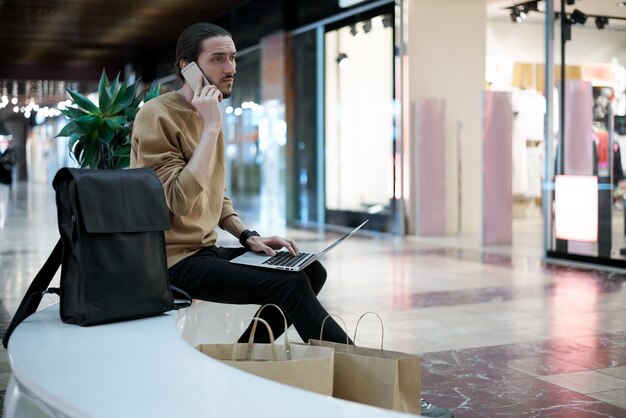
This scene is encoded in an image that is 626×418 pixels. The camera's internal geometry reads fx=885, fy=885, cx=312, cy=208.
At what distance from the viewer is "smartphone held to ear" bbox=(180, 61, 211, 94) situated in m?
2.72

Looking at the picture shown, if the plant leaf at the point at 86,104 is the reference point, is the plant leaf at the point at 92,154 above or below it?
below

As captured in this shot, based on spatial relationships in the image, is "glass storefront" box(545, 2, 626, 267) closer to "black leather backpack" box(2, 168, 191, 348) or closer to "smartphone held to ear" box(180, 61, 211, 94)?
"smartphone held to ear" box(180, 61, 211, 94)

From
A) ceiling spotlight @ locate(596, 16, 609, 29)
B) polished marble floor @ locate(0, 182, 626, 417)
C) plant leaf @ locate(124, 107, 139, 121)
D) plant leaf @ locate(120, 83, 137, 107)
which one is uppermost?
ceiling spotlight @ locate(596, 16, 609, 29)

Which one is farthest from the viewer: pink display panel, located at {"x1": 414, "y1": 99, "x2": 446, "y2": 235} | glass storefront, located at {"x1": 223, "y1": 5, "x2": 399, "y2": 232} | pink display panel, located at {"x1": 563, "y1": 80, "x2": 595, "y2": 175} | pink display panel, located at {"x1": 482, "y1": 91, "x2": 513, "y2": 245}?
glass storefront, located at {"x1": 223, "y1": 5, "x2": 399, "y2": 232}

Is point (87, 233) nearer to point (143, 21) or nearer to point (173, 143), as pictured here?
point (173, 143)

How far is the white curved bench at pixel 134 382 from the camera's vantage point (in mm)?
1415

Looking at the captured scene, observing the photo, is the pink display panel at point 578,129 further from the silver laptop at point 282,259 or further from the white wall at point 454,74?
the silver laptop at point 282,259

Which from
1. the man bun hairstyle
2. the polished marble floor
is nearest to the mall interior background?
the polished marble floor

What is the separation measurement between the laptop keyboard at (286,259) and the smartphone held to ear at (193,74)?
570mm

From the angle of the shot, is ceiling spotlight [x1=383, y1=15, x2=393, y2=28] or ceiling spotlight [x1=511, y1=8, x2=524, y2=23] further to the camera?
ceiling spotlight [x1=511, y1=8, x2=524, y2=23]

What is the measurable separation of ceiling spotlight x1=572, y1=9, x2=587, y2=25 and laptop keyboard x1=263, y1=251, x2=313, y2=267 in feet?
21.8

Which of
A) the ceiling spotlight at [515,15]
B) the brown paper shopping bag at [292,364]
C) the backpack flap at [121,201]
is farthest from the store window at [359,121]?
the brown paper shopping bag at [292,364]

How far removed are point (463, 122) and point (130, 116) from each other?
8330 mm

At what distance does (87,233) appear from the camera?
2143 mm
